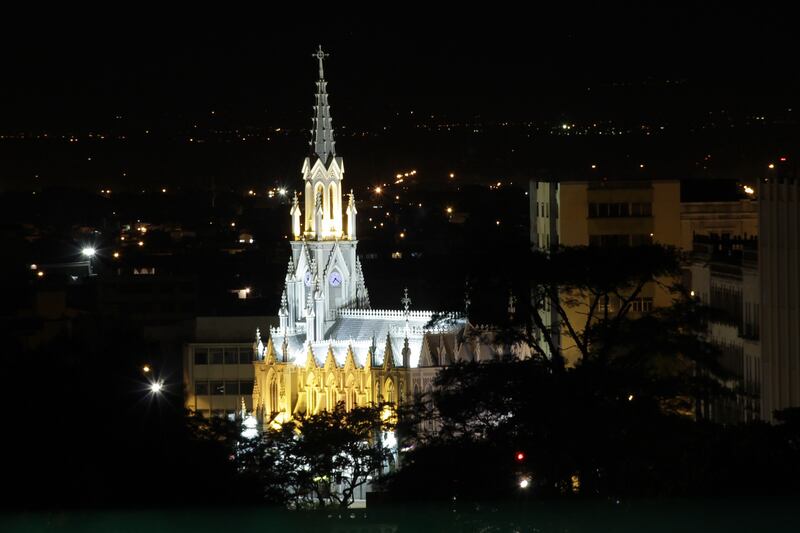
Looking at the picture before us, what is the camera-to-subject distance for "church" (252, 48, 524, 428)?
82500mm

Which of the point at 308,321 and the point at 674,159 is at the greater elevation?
the point at 674,159

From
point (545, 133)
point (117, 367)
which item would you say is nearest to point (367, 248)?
point (545, 133)

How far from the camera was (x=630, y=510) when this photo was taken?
97.2 ft

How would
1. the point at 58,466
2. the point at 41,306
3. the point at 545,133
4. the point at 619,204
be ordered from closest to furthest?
1. the point at 58,466
2. the point at 619,204
3. the point at 545,133
4. the point at 41,306

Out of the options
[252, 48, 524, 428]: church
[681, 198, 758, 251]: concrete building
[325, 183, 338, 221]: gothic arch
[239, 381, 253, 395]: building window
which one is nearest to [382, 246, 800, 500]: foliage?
[252, 48, 524, 428]: church

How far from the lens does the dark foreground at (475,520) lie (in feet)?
88.5

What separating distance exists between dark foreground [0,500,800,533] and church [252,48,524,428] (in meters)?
43.4

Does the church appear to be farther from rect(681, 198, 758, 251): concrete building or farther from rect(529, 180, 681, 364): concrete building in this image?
rect(681, 198, 758, 251): concrete building

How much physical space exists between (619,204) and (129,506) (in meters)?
Result: 41.3

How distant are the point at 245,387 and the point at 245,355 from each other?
214cm

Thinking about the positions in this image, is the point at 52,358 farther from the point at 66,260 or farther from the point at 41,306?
the point at 66,260

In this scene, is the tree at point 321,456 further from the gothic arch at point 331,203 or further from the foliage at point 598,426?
the gothic arch at point 331,203

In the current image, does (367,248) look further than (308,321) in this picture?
Yes

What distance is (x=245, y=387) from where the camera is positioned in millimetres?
103000
